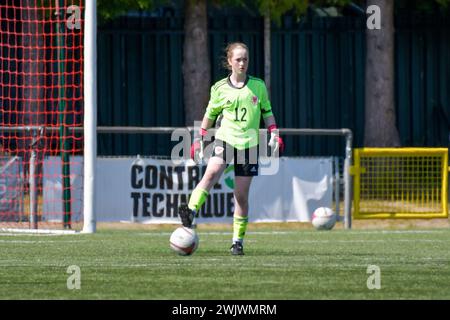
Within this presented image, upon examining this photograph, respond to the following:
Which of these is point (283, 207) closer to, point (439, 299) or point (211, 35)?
point (211, 35)

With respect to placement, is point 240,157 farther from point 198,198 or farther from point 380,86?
point 380,86

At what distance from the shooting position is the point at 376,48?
992 inches

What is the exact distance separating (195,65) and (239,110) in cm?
1241

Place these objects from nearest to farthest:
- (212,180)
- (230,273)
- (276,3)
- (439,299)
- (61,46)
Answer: (439,299)
(230,273)
(212,180)
(61,46)
(276,3)

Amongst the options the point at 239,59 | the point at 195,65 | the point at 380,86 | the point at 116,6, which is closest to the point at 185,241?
the point at 239,59

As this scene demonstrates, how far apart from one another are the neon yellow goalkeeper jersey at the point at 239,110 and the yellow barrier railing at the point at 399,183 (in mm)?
7122

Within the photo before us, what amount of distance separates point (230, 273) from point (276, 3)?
14.4 m

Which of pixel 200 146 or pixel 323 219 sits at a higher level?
pixel 200 146

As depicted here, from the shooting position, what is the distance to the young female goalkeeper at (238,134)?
12.7m

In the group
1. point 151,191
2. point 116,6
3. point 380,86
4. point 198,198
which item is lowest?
point 151,191

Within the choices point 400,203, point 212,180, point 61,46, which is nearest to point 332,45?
point 400,203

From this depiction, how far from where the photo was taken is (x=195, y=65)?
82.5 feet

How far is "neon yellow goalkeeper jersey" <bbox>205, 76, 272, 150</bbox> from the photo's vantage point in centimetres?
1276

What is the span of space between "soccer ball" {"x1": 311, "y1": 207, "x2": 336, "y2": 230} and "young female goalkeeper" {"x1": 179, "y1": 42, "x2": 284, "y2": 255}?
6044 mm
